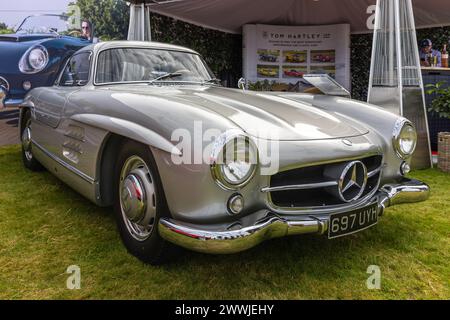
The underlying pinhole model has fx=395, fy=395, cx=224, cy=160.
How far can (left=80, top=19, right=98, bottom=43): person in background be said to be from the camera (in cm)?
641

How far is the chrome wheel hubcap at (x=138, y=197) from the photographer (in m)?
1.96

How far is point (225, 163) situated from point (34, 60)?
4965 millimetres

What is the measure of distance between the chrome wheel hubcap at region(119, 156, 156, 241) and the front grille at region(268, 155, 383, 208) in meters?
0.60

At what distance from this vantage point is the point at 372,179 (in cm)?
224

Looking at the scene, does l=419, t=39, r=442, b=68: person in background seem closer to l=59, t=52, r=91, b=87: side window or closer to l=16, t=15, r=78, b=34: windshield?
l=16, t=15, r=78, b=34: windshield

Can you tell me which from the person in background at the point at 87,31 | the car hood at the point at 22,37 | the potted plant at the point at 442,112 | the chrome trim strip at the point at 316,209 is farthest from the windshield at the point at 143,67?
the person in background at the point at 87,31

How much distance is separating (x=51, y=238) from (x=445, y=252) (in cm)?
237

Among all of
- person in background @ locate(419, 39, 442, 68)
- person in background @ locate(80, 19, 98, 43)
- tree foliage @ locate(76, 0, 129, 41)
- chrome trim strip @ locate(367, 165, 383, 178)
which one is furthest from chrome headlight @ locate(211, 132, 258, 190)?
person in background @ locate(419, 39, 442, 68)

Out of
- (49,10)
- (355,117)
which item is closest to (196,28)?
(49,10)

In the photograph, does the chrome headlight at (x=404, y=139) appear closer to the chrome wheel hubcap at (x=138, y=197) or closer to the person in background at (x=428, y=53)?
the chrome wheel hubcap at (x=138, y=197)

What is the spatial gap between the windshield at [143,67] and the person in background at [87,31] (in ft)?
12.6

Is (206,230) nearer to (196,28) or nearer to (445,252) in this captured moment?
(445,252)

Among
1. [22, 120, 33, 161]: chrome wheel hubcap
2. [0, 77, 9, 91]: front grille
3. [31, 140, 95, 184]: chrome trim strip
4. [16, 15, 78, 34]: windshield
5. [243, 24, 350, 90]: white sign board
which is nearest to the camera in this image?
[31, 140, 95, 184]: chrome trim strip

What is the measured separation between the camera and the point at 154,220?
1.92m
